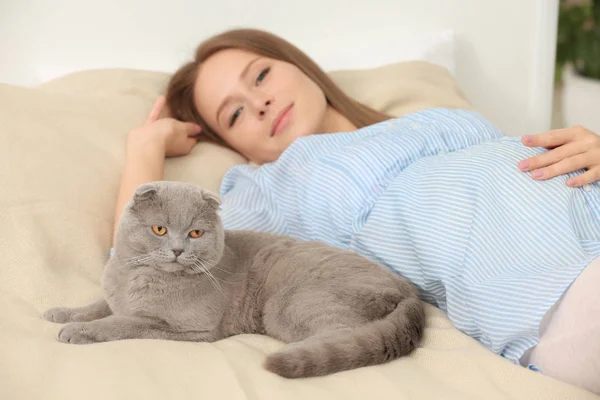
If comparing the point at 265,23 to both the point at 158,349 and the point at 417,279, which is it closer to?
the point at 417,279

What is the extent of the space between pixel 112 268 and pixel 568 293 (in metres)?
0.76

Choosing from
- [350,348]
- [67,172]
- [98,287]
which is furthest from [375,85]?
[350,348]

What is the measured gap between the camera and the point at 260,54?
1.75 metres

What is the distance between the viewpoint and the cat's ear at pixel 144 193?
3.29 ft

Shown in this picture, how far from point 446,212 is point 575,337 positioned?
332 millimetres

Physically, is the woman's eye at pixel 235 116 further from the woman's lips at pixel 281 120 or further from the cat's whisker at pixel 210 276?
the cat's whisker at pixel 210 276

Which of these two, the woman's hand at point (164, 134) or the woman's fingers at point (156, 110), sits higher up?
the woman's fingers at point (156, 110)

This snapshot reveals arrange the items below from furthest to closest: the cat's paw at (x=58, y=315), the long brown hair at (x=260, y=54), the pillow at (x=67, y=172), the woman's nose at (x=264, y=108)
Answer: the long brown hair at (x=260, y=54) < the woman's nose at (x=264, y=108) < the pillow at (x=67, y=172) < the cat's paw at (x=58, y=315)

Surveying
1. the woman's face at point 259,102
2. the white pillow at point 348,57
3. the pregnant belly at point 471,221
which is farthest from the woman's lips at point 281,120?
the white pillow at point 348,57

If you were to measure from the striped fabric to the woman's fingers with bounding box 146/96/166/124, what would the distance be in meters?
0.30

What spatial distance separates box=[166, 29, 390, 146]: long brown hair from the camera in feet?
5.78

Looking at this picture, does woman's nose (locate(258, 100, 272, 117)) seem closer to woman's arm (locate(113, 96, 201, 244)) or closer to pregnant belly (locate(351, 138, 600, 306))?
woman's arm (locate(113, 96, 201, 244))

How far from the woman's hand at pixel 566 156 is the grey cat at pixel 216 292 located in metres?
0.33

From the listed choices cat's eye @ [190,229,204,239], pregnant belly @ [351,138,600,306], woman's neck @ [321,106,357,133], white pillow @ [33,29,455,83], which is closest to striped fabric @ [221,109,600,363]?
pregnant belly @ [351,138,600,306]
